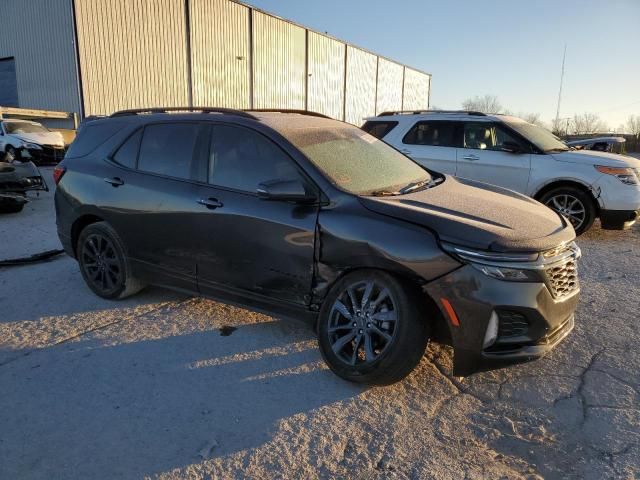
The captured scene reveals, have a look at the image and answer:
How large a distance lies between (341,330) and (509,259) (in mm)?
1127

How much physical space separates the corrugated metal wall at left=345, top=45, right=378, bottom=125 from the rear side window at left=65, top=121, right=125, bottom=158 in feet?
113

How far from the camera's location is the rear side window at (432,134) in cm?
810

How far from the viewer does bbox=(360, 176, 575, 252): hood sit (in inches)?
113

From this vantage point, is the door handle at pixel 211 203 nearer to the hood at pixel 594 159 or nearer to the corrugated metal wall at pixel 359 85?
the hood at pixel 594 159

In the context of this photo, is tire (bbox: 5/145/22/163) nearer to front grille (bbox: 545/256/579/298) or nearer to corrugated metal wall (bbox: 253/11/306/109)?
corrugated metal wall (bbox: 253/11/306/109)

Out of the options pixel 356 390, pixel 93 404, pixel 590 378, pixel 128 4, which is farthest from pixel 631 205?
pixel 128 4

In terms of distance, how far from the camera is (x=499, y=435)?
2.72 m

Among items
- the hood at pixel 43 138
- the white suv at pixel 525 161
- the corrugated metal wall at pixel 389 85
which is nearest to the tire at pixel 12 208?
the white suv at pixel 525 161

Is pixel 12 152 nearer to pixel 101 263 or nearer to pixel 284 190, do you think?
pixel 101 263

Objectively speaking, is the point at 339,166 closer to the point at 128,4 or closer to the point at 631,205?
the point at 631,205

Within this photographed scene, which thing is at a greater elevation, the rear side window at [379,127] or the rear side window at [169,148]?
the rear side window at [379,127]

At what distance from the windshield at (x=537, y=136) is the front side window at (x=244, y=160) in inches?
206

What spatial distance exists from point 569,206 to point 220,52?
970 inches

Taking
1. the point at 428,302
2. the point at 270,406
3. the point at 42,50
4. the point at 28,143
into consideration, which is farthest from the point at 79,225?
the point at 42,50
